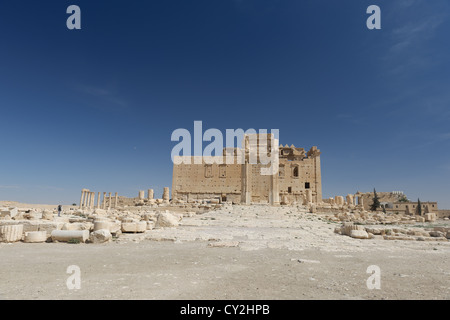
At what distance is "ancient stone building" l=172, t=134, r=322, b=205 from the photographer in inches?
1978

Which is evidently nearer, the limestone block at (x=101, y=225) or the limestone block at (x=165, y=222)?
the limestone block at (x=101, y=225)

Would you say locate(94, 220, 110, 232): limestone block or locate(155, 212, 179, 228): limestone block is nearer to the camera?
locate(94, 220, 110, 232): limestone block

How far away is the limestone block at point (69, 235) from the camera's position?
7.96m

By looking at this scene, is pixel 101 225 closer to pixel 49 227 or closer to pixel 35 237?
pixel 49 227

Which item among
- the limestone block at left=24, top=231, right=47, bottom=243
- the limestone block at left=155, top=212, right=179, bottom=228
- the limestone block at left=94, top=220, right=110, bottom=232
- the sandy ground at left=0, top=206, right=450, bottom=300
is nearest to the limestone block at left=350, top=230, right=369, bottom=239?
the sandy ground at left=0, top=206, right=450, bottom=300

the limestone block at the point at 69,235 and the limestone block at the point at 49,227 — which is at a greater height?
the limestone block at the point at 49,227

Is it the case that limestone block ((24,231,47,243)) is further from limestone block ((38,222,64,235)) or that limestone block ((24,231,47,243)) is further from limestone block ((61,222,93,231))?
limestone block ((61,222,93,231))

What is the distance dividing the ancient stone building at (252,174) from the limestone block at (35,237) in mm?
42269

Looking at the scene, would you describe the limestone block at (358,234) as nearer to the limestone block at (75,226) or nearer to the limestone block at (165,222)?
the limestone block at (165,222)

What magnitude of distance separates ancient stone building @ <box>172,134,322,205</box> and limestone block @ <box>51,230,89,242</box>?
4204 centimetres

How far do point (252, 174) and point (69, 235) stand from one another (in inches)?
1741

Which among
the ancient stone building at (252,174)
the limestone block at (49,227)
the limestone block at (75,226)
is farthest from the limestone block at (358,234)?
the ancient stone building at (252,174)

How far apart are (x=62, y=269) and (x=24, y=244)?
426 centimetres
